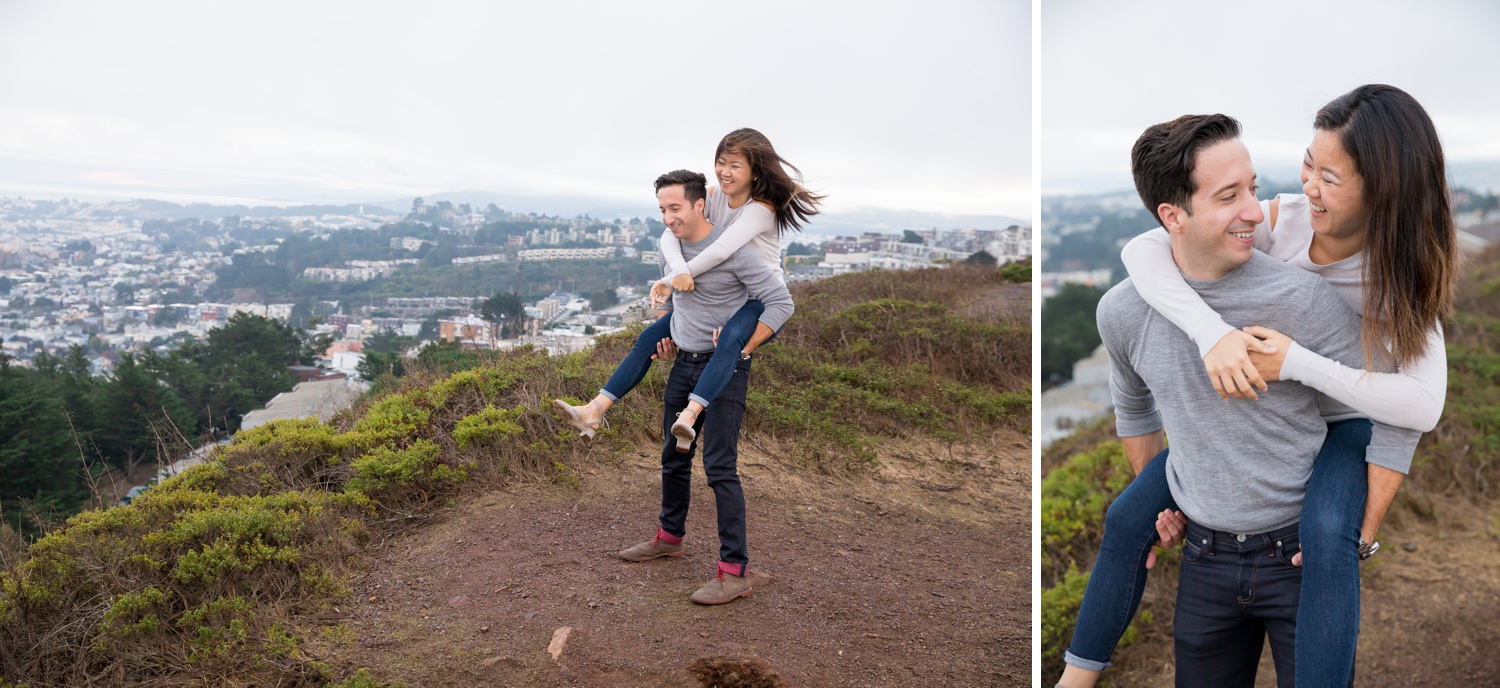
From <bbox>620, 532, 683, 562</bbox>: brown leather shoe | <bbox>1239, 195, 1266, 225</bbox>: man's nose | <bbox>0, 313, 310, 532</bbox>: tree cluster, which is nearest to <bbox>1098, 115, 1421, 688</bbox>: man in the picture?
<bbox>1239, 195, 1266, 225</bbox>: man's nose

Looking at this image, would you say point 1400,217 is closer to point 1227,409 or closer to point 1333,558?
point 1227,409

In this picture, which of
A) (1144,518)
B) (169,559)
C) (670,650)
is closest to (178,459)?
(169,559)

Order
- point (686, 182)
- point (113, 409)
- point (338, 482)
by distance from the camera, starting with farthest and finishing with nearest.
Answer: point (113, 409)
point (338, 482)
point (686, 182)

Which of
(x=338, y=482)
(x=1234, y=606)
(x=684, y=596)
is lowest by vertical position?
(x=684, y=596)

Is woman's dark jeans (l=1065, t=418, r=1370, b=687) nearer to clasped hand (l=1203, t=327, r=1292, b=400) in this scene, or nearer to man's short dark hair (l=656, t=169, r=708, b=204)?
clasped hand (l=1203, t=327, r=1292, b=400)

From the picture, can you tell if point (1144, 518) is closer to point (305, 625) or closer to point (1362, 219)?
point (1362, 219)

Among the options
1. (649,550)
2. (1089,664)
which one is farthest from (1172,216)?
(649,550)

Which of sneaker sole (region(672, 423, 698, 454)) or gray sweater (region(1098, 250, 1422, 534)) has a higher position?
gray sweater (region(1098, 250, 1422, 534))
